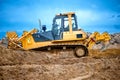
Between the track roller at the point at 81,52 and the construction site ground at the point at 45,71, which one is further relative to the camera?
the track roller at the point at 81,52

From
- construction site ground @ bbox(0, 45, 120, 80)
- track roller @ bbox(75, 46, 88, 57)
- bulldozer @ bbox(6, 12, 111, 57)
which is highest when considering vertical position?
bulldozer @ bbox(6, 12, 111, 57)

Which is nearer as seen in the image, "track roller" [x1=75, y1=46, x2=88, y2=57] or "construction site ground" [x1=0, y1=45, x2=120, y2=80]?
"construction site ground" [x1=0, y1=45, x2=120, y2=80]

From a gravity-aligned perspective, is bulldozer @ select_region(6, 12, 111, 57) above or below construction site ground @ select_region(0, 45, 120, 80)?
above

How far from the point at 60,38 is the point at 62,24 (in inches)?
42.9

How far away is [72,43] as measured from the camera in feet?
68.1

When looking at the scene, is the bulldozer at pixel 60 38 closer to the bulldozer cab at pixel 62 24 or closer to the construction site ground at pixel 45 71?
the bulldozer cab at pixel 62 24

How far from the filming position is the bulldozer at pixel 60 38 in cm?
2059

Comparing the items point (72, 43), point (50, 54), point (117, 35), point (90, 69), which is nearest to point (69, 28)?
point (72, 43)

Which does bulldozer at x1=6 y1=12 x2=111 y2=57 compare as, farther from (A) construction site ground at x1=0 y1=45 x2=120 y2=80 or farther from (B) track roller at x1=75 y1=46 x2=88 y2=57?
(A) construction site ground at x1=0 y1=45 x2=120 y2=80

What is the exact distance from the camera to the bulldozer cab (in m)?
20.7

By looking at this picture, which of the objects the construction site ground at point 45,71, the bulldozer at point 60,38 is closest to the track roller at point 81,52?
the bulldozer at point 60,38

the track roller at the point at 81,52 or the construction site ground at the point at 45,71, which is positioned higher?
the track roller at the point at 81,52

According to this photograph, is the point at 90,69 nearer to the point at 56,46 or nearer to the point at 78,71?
the point at 78,71

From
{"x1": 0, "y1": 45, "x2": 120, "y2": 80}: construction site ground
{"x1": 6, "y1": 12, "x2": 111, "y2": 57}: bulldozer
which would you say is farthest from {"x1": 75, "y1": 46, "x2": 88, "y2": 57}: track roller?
Answer: {"x1": 0, "y1": 45, "x2": 120, "y2": 80}: construction site ground
